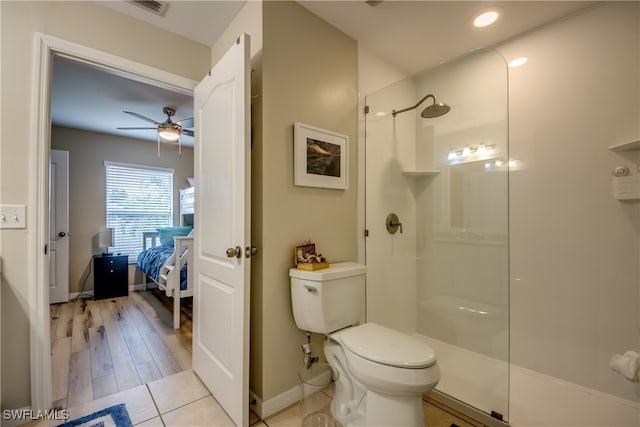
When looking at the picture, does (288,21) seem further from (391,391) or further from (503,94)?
(391,391)

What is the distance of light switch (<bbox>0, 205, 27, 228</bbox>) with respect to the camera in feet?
4.81

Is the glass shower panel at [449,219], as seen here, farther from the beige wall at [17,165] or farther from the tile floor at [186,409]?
the beige wall at [17,165]

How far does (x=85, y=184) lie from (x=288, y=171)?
413cm

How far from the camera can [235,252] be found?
1.50 m

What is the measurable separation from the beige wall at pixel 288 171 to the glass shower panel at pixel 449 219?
0.43 meters

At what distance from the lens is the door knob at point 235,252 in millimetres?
1476

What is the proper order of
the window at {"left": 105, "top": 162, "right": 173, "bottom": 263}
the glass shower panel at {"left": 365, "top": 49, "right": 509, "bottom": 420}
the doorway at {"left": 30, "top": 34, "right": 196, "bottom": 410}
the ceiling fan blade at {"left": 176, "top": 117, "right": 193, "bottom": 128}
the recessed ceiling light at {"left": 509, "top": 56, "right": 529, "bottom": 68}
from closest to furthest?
the doorway at {"left": 30, "top": 34, "right": 196, "bottom": 410}, the glass shower panel at {"left": 365, "top": 49, "right": 509, "bottom": 420}, the recessed ceiling light at {"left": 509, "top": 56, "right": 529, "bottom": 68}, the ceiling fan blade at {"left": 176, "top": 117, "right": 193, "bottom": 128}, the window at {"left": 105, "top": 162, "right": 173, "bottom": 263}

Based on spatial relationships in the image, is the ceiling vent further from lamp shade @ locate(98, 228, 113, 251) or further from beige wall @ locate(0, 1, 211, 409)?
lamp shade @ locate(98, 228, 113, 251)

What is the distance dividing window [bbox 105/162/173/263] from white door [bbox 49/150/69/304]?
56cm

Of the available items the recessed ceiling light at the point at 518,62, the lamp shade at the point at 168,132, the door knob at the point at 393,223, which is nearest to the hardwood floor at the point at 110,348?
the door knob at the point at 393,223

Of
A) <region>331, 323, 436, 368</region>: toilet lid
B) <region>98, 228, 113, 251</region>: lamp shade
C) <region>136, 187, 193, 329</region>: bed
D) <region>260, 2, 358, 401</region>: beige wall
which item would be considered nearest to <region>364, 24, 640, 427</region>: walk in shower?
<region>260, 2, 358, 401</region>: beige wall

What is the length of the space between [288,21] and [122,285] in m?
4.27

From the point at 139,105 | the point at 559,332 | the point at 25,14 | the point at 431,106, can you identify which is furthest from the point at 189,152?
the point at 559,332

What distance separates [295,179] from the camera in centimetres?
174
